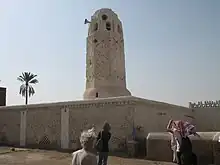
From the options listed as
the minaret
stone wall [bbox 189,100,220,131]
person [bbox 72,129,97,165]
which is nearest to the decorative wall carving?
stone wall [bbox 189,100,220,131]

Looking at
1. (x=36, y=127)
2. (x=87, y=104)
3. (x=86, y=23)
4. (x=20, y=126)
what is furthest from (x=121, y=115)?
(x=86, y=23)

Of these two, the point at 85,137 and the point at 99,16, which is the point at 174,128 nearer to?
the point at 85,137

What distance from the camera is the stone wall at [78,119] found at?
493 inches

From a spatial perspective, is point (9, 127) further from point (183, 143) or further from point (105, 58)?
point (183, 143)

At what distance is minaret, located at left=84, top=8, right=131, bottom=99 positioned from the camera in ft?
61.1

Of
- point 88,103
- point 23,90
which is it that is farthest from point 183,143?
point 23,90

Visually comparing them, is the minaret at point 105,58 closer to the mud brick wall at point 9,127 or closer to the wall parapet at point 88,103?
the wall parapet at point 88,103

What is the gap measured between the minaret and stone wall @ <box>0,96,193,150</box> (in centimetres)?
377

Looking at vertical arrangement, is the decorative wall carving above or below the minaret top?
below

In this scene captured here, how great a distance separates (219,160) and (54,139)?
9296mm

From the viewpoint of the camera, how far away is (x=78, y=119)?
14.3 meters

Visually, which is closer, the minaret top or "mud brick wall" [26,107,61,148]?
"mud brick wall" [26,107,61,148]

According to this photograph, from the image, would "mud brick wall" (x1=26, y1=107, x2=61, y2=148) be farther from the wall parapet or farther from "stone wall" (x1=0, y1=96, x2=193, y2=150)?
the wall parapet

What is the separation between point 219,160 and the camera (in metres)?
8.84
